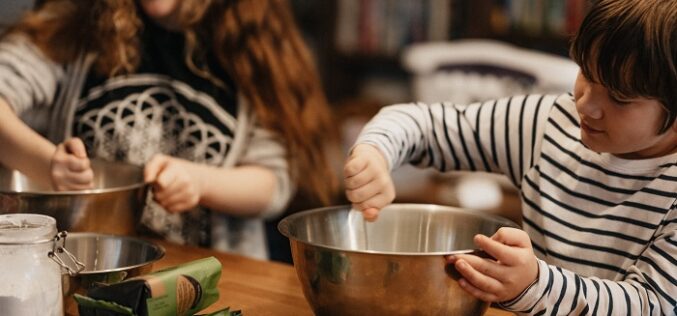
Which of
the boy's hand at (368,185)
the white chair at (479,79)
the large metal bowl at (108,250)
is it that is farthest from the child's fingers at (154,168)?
the white chair at (479,79)

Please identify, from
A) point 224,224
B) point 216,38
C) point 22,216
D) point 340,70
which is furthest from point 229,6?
point 340,70

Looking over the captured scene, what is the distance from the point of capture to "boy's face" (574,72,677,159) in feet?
3.10

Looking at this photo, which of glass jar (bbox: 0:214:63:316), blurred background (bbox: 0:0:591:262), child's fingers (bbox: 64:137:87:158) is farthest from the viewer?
blurred background (bbox: 0:0:591:262)

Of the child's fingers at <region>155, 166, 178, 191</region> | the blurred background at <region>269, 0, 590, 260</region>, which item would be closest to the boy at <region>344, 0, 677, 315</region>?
the child's fingers at <region>155, 166, 178, 191</region>

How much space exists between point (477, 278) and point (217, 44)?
81cm

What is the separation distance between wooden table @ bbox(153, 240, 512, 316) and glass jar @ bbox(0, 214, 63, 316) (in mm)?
213

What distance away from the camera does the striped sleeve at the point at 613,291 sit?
0.88 meters

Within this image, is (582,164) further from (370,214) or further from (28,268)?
(28,268)

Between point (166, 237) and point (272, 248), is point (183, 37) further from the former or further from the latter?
point (272, 248)

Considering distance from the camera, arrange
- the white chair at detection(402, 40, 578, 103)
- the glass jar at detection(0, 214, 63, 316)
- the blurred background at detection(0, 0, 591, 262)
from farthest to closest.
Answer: the blurred background at detection(0, 0, 591, 262) → the white chair at detection(402, 40, 578, 103) → the glass jar at detection(0, 214, 63, 316)

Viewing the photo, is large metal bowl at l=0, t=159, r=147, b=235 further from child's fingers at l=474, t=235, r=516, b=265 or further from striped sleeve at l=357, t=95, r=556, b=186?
child's fingers at l=474, t=235, r=516, b=265

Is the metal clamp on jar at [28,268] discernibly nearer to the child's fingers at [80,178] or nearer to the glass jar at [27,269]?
the glass jar at [27,269]

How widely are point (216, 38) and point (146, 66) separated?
0.12m

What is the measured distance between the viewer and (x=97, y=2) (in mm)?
1551
